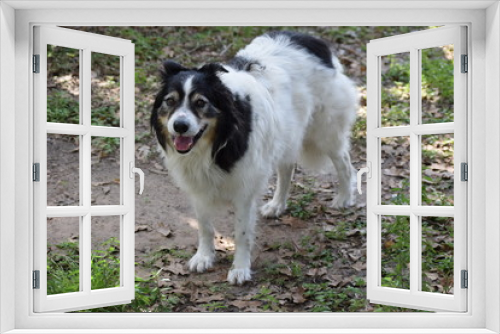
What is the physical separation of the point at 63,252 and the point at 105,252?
0.34m

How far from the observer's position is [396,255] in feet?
12.2

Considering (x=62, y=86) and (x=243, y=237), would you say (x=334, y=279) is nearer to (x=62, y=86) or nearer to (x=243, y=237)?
(x=243, y=237)

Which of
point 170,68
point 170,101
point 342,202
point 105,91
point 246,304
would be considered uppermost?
point 105,91

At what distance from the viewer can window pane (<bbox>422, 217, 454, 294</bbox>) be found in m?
3.32

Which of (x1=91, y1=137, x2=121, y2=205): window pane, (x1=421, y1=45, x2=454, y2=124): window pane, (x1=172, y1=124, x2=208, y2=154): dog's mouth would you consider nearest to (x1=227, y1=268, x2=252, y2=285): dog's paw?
(x1=172, y1=124, x2=208, y2=154): dog's mouth

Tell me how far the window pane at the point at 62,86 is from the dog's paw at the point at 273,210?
2050 millimetres

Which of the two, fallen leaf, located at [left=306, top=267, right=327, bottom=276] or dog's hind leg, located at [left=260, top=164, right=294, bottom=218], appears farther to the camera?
dog's hind leg, located at [left=260, top=164, right=294, bottom=218]

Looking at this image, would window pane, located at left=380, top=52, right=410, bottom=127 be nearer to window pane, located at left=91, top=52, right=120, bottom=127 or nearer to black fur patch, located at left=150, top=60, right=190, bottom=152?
window pane, located at left=91, top=52, right=120, bottom=127

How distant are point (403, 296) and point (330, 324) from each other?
0.38m

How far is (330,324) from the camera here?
8.04 feet

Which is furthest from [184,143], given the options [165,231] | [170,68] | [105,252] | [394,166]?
[394,166]

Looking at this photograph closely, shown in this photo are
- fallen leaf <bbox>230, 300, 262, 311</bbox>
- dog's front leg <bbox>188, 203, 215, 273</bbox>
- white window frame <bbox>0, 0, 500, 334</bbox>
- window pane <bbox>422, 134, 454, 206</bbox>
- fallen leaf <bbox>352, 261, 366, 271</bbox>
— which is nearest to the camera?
white window frame <bbox>0, 0, 500, 334</bbox>

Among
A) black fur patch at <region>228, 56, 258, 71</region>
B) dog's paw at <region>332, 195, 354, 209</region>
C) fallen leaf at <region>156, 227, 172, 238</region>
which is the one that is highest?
black fur patch at <region>228, 56, 258, 71</region>

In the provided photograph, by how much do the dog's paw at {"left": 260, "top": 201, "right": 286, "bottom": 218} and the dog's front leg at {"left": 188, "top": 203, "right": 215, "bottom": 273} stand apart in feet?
2.80
